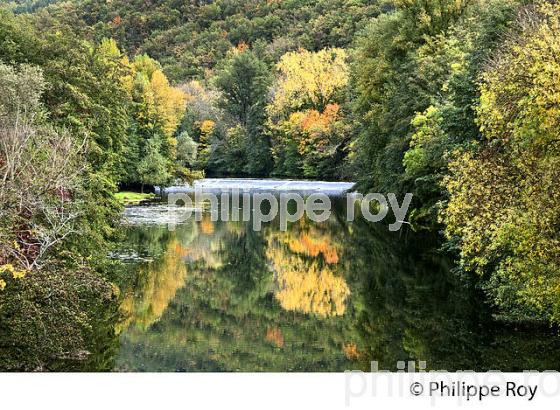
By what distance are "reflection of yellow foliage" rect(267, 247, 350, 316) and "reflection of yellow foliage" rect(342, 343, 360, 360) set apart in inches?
111

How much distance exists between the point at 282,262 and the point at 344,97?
46.7m

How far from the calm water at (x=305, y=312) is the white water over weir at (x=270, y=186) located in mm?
31590

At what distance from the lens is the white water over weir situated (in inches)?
2539

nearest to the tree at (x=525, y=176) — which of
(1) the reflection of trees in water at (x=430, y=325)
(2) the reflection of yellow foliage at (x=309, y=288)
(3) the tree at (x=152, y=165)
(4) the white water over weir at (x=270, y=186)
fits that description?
(1) the reflection of trees in water at (x=430, y=325)

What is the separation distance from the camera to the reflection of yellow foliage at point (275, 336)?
57.2ft

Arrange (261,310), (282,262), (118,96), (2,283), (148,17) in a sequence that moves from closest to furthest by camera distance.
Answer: (2,283) → (261,310) → (282,262) → (118,96) → (148,17)

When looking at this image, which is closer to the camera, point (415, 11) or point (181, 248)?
point (181, 248)

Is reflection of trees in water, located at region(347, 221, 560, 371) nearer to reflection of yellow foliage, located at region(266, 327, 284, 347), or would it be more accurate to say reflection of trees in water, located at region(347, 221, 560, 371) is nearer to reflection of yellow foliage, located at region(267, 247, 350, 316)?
reflection of yellow foliage, located at region(267, 247, 350, 316)

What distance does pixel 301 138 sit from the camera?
7512cm

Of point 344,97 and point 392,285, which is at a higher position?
point 344,97

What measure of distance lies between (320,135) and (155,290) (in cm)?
5043

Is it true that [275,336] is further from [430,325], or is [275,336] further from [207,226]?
[207,226]
